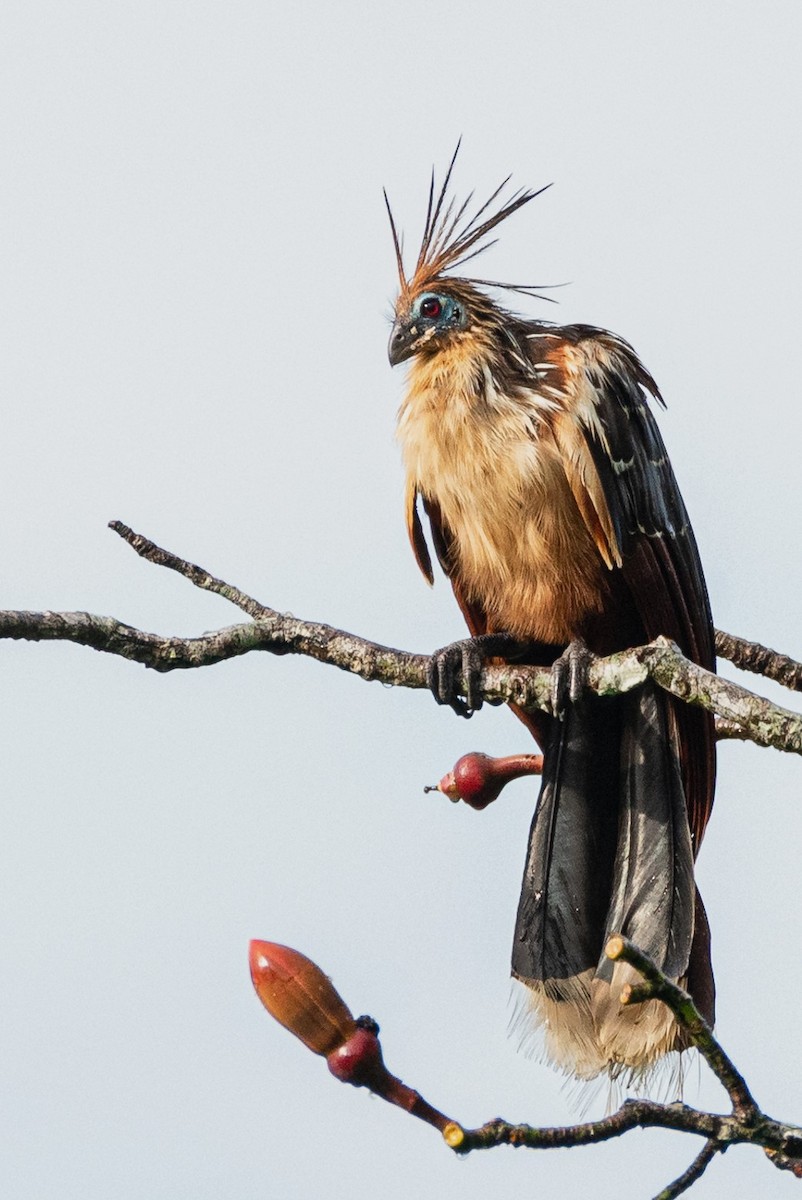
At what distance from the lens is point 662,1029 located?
3951mm

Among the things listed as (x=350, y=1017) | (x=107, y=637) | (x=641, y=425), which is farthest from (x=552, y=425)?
(x=350, y=1017)

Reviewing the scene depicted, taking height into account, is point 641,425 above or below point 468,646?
above

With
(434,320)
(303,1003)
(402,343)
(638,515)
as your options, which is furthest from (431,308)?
(303,1003)

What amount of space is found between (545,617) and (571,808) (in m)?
0.62

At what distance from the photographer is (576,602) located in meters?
4.70

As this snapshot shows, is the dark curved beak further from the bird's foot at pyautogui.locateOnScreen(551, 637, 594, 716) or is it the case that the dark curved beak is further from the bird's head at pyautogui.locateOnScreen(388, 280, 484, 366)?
the bird's foot at pyautogui.locateOnScreen(551, 637, 594, 716)

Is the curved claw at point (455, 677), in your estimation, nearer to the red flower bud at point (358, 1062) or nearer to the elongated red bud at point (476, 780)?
the elongated red bud at point (476, 780)

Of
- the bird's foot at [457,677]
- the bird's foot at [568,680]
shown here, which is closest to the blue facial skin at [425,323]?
the bird's foot at [457,677]

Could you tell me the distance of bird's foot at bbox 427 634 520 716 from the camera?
4.34 meters

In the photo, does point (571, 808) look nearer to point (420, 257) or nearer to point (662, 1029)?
point (662, 1029)

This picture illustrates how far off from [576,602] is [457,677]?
1.70 feet

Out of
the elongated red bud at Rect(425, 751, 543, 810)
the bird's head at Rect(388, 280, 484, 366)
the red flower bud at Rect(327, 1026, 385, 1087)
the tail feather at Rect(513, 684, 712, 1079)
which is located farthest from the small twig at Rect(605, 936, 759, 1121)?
the bird's head at Rect(388, 280, 484, 366)

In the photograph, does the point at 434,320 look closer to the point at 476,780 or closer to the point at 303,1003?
the point at 476,780

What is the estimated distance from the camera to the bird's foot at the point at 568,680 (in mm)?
4105
